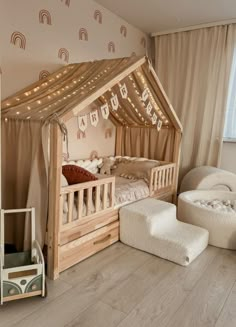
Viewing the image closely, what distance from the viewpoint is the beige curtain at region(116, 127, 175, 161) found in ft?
12.3

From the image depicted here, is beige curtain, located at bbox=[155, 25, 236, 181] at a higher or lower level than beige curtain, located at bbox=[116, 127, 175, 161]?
higher

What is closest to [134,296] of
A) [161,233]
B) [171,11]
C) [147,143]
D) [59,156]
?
[161,233]

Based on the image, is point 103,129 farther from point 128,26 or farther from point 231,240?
point 231,240

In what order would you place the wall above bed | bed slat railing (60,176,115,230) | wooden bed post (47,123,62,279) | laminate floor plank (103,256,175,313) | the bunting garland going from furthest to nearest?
the wall above bed
the bunting garland
bed slat railing (60,176,115,230)
wooden bed post (47,123,62,279)
laminate floor plank (103,256,175,313)

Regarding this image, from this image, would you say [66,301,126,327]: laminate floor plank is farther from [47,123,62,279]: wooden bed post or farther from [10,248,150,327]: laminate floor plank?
[47,123,62,279]: wooden bed post

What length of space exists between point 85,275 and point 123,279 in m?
0.30

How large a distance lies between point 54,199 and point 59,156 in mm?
322

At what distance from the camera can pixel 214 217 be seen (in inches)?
106

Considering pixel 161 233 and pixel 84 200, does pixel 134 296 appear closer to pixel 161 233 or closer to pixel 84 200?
pixel 161 233

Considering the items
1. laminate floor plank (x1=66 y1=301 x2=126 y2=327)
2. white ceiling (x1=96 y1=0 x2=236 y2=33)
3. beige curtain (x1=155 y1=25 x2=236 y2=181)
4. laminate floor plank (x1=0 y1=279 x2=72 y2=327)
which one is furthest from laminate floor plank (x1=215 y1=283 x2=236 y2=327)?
white ceiling (x1=96 y1=0 x2=236 y2=33)

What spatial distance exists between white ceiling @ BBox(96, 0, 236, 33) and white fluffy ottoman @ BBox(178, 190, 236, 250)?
7.52 ft

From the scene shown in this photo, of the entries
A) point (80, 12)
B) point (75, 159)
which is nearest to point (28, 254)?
point (75, 159)

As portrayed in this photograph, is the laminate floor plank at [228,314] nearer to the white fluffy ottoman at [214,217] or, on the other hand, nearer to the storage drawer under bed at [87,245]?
the white fluffy ottoman at [214,217]

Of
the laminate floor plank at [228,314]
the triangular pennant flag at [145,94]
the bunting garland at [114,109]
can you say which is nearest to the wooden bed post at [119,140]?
the bunting garland at [114,109]
